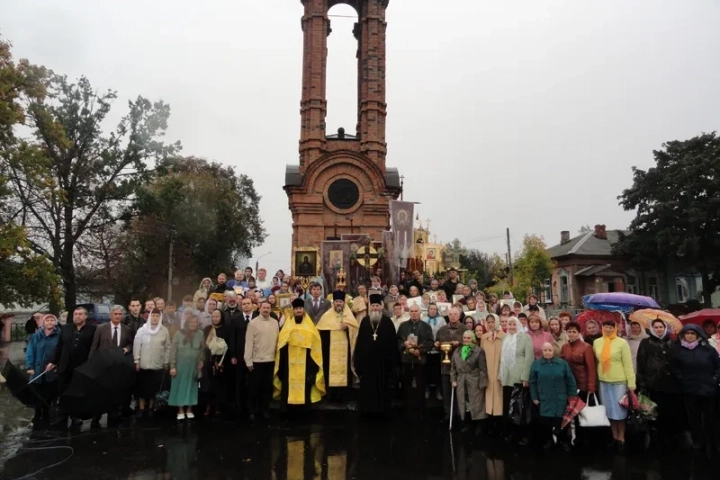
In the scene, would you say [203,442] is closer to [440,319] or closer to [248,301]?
[248,301]

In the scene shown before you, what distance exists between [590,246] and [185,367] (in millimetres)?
37105

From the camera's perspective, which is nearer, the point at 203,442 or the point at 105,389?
the point at 203,442

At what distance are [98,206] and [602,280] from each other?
3132cm

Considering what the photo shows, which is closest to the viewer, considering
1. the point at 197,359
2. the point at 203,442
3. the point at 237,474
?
A: the point at 237,474

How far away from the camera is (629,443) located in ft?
22.1

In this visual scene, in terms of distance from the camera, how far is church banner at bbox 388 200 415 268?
16125mm

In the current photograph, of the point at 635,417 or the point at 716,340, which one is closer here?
the point at 635,417

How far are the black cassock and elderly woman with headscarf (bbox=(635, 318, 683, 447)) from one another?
3.25m

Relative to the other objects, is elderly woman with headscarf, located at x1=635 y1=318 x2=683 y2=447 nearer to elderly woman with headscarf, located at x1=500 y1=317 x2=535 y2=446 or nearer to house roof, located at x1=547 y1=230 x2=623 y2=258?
elderly woman with headscarf, located at x1=500 y1=317 x2=535 y2=446

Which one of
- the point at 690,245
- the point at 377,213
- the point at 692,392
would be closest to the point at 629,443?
the point at 692,392

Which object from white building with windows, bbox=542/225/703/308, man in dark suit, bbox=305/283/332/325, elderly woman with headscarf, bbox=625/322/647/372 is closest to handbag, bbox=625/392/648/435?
elderly woman with headscarf, bbox=625/322/647/372

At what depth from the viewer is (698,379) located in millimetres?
6387

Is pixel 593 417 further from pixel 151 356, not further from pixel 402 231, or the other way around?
pixel 402 231

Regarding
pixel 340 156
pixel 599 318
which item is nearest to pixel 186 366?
pixel 599 318
